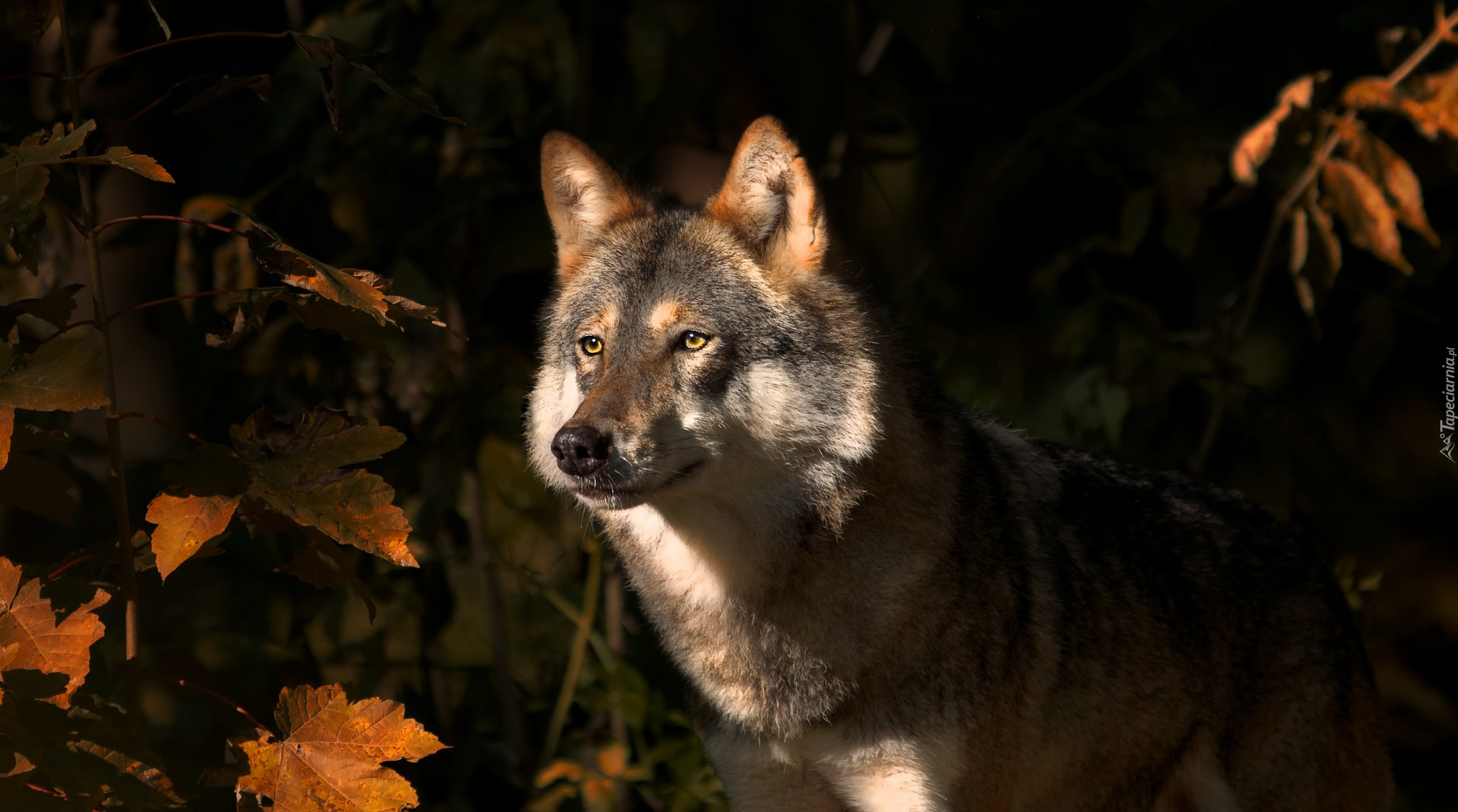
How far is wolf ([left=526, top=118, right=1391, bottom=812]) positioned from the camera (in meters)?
3.05

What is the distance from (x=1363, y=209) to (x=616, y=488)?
8.26 feet

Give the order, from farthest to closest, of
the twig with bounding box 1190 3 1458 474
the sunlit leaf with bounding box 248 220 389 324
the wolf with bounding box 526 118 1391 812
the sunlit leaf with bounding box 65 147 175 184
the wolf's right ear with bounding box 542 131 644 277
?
the twig with bounding box 1190 3 1458 474
the wolf's right ear with bounding box 542 131 644 277
the wolf with bounding box 526 118 1391 812
the sunlit leaf with bounding box 248 220 389 324
the sunlit leaf with bounding box 65 147 175 184

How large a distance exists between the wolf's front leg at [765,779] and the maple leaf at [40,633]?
171 centimetres

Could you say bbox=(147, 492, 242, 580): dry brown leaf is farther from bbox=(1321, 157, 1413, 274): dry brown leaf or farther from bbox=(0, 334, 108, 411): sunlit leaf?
bbox=(1321, 157, 1413, 274): dry brown leaf

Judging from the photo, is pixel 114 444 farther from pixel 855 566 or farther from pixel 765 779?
pixel 765 779

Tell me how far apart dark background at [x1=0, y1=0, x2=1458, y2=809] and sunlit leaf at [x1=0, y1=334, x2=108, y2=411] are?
199cm

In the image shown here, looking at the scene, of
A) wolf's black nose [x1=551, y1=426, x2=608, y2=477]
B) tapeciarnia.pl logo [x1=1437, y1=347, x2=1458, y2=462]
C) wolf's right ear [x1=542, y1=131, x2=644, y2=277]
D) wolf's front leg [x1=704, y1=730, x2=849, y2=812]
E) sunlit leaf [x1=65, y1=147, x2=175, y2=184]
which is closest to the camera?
sunlit leaf [x1=65, y1=147, x2=175, y2=184]

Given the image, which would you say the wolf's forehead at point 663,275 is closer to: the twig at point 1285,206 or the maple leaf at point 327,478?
the maple leaf at point 327,478

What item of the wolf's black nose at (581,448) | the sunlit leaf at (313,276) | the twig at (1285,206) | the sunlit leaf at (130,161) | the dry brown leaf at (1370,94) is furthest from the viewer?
the twig at (1285,206)


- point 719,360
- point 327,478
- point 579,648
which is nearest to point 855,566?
point 719,360

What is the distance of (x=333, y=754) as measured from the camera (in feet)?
6.95

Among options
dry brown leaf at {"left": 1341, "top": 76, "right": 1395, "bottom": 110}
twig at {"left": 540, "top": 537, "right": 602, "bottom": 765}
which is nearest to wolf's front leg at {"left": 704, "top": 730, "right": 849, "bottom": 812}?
twig at {"left": 540, "top": 537, "right": 602, "bottom": 765}

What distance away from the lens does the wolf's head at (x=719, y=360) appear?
2932 mm

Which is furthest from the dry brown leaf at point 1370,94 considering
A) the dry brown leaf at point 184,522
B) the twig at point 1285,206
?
the dry brown leaf at point 184,522
